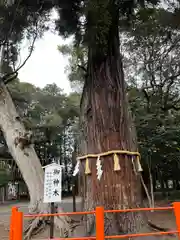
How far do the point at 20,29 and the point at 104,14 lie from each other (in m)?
3.21

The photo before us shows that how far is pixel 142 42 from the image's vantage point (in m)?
9.22

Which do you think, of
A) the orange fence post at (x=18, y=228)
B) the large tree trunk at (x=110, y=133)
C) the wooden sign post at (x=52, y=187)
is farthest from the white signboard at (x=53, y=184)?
the orange fence post at (x=18, y=228)

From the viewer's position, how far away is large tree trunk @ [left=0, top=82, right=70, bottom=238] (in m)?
5.19

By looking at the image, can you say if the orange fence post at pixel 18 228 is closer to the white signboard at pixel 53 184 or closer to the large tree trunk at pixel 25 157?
the white signboard at pixel 53 184

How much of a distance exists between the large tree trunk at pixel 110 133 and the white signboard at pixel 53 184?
0.60m

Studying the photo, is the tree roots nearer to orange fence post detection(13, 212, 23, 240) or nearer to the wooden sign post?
the wooden sign post

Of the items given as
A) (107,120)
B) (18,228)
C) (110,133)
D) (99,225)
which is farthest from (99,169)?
(18,228)

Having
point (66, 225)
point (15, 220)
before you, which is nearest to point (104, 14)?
point (15, 220)

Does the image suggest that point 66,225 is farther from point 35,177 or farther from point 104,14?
point 104,14

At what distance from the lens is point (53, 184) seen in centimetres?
393

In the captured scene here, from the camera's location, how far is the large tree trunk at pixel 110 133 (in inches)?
157

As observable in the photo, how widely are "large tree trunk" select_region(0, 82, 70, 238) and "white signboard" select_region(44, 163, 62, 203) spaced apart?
1460 mm

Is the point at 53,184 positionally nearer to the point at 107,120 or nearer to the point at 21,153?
the point at 107,120

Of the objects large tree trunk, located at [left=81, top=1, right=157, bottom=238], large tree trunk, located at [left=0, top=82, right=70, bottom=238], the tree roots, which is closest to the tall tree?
large tree trunk, located at [left=81, top=1, right=157, bottom=238]
